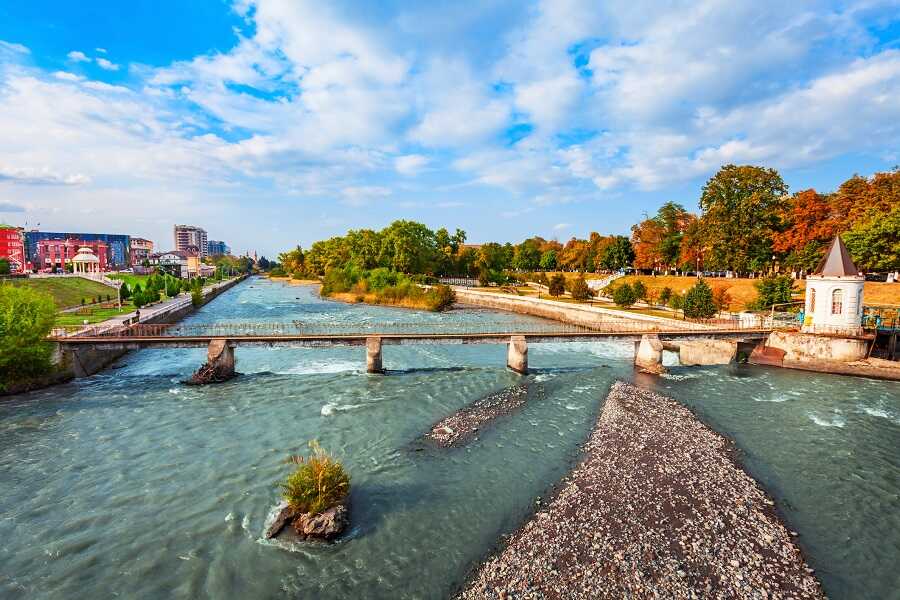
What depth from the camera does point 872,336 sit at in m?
35.4

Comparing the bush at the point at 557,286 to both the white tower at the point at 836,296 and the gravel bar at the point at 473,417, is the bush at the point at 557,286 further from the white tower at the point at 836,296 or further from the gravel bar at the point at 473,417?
the gravel bar at the point at 473,417

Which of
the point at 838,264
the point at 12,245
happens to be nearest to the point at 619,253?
the point at 838,264

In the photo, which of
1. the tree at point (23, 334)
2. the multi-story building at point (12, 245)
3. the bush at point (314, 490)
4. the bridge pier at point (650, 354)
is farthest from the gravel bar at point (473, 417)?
the multi-story building at point (12, 245)

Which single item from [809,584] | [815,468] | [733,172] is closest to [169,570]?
[809,584]

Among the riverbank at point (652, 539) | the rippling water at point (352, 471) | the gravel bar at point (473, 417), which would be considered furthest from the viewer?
the gravel bar at point (473, 417)

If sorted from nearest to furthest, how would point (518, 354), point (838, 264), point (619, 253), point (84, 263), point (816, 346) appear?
1. point (518, 354)
2. point (816, 346)
3. point (838, 264)
4. point (619, 253)
5. point (84, 263)

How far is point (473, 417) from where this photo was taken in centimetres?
2530

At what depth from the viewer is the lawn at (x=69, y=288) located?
6994cm

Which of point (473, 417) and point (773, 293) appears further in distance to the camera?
point (773, 293)

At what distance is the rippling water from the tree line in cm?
4035

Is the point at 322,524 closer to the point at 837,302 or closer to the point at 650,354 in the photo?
the point at 650,354

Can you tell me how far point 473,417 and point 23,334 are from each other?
2911cm

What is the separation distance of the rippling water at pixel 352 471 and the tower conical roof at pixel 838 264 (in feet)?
29.6

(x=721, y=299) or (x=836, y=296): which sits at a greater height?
(x=836, y=296)
